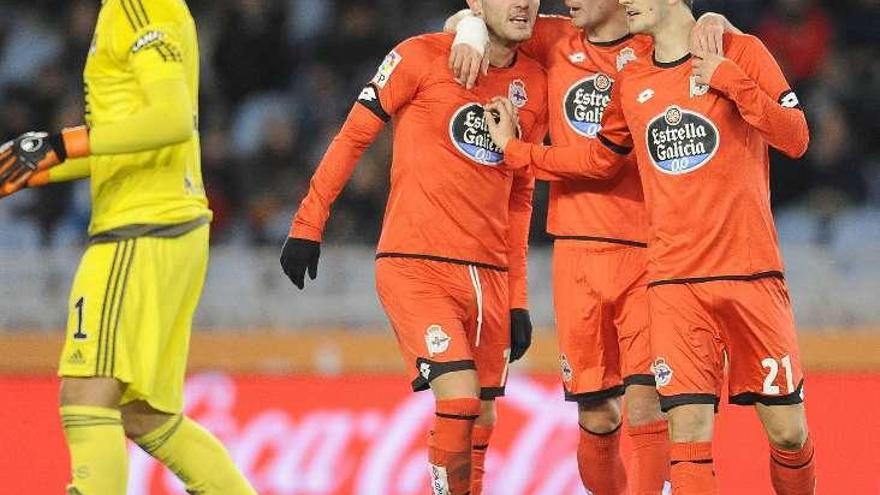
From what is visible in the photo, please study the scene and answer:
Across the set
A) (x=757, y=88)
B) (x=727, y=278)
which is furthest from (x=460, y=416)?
(x=757, y=88)

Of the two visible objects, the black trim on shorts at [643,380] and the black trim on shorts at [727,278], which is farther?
the black trim on shorts at [643,380]

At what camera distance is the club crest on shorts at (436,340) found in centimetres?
640

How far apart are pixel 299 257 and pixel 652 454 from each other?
1.52 meters

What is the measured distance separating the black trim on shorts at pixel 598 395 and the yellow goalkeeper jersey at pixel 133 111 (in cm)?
170

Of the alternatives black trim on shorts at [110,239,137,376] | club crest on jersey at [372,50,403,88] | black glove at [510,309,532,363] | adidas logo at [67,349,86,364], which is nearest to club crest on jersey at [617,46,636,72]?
club crest on jersey at [372,50,403,88]

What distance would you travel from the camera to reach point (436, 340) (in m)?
6.42

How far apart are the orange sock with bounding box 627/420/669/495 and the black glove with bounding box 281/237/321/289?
1359 mm

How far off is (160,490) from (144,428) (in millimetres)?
2597

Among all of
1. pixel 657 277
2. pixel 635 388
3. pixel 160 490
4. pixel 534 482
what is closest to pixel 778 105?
pixel 657 277

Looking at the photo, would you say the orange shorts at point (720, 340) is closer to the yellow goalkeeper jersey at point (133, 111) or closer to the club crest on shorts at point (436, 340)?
the club crest on shorts at point (436, 340)

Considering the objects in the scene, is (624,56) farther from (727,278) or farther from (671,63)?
(727,278)

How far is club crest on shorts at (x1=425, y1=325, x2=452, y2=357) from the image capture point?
6.40 meters

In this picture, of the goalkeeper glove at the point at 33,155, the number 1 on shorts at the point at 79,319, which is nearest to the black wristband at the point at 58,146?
the goalkeeper glove at the point at 33,155

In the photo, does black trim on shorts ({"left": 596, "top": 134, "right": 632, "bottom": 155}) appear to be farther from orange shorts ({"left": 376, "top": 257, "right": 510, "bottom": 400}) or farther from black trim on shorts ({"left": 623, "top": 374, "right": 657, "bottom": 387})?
black trim on shorts ({"left": 623, "top": 374, "right": 657, "bottom": 387})
